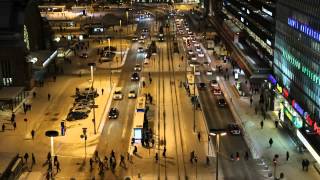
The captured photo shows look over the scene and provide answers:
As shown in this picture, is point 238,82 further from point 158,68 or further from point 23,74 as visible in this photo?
point 23,74

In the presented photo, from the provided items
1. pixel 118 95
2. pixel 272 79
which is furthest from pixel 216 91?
pixel 118 95

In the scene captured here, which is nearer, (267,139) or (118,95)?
(267,139)

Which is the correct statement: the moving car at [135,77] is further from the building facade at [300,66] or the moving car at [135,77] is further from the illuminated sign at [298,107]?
the illuminated sign at [298,107]

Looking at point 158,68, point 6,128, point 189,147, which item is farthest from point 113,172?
point 158,68

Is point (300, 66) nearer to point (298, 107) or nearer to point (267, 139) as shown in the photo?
point (298, 107)

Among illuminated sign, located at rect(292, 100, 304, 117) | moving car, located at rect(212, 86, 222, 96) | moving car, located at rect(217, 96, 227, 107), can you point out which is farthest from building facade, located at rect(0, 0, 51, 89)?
illuminated sign, located at rect(292, 100, 304, 117)
